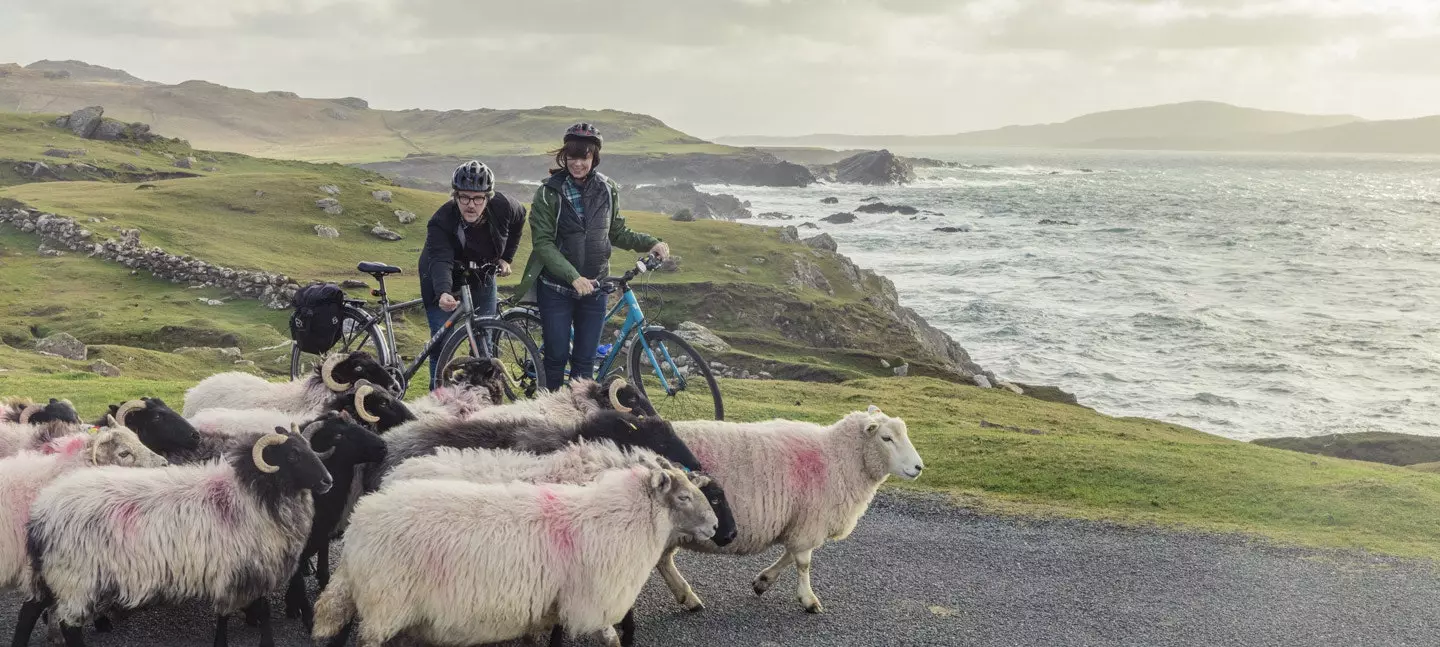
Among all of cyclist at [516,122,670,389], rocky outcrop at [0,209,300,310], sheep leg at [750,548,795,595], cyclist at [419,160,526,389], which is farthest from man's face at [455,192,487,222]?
rocky outcrop at [0,209,300,310]

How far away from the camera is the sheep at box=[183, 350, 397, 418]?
9789mm

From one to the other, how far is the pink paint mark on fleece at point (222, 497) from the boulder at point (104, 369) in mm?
16449

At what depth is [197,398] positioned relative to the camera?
35.0 feet

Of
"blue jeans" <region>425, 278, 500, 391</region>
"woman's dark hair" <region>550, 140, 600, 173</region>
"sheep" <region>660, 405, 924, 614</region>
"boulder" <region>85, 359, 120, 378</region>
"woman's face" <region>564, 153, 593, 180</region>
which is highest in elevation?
"woman's dark hair" <region>550, 140, 600, 173</region>

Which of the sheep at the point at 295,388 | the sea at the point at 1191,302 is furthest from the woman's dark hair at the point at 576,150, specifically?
the sea at the point at 1191,302

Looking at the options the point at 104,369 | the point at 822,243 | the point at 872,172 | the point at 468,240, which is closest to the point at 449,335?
the point at 468,240

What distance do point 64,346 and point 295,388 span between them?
55.4 ft

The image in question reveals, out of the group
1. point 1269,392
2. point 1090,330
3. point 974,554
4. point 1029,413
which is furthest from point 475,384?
point 1090,330

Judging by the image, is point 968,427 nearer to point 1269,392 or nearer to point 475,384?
point 475,384

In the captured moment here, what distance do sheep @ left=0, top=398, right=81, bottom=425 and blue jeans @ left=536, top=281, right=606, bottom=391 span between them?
4.46 metres

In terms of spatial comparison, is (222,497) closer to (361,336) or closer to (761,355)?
(361,336)

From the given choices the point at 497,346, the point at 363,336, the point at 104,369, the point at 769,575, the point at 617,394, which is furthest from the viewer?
the point at 104,369

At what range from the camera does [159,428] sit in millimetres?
8117

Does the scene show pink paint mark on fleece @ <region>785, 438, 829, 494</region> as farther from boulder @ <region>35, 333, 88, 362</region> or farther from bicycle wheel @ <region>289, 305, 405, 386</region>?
boulder @ <region>35, 333, 88, 362</region>
